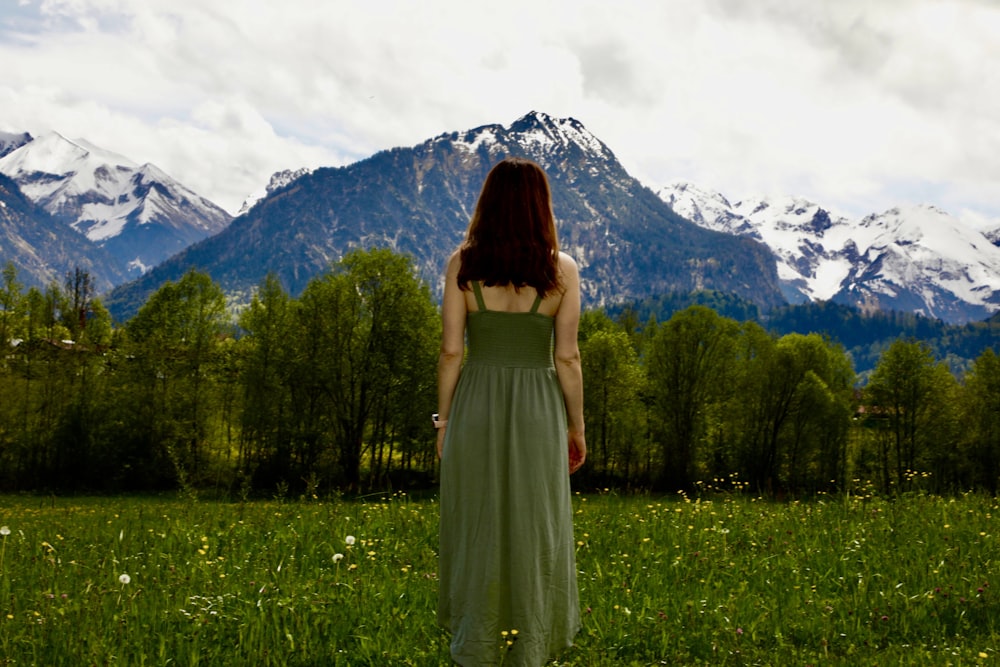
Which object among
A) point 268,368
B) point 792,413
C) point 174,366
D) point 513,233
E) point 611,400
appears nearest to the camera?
point 513,233

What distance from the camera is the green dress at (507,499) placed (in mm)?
5570

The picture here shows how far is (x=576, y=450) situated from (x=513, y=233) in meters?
1.76

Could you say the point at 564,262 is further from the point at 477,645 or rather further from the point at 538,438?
the point at 477,645

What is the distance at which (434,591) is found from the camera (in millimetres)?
7328

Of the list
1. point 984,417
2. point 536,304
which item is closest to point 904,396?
point 984,417

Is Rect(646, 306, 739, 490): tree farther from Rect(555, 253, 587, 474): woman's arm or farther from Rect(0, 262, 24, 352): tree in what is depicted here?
Rect(555, 253, 587, 474): woman's arm

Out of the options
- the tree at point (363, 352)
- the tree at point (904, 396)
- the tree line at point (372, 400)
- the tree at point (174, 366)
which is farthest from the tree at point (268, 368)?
the tree at point (904, 396)

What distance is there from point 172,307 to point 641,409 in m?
35.2

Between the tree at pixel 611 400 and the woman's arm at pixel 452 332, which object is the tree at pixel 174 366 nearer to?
the tree at pixel 611 400

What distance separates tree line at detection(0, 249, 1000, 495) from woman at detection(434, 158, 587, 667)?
43.5m

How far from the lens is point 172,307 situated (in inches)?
2186

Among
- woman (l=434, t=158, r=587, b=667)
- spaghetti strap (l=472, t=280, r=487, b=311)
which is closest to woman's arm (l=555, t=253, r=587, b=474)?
woman (l=434, t=158, r=587, b=667)

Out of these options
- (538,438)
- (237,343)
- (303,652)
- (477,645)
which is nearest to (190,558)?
(303,652)

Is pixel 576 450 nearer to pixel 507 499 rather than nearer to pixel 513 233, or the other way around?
pixel 507 499
